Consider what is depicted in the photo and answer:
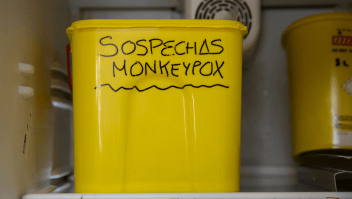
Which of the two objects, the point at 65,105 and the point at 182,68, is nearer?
the point at 182,68

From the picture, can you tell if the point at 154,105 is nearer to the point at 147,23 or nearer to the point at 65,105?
the point at 147,23

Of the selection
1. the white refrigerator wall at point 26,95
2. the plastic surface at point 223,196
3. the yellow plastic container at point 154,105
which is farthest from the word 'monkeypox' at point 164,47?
the plastic surface at point 223,196

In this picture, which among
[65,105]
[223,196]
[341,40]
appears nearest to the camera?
[223,196]

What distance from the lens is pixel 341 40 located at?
69 centimetres

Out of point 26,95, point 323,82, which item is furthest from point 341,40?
point 26,95

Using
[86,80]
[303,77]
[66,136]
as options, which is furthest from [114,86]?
[303,77]

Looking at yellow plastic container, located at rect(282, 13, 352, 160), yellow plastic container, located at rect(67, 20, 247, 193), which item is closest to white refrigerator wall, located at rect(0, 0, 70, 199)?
yellow plastic container, located at rect(67, 20, 247, 193)

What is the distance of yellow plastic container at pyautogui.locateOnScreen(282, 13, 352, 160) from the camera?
2.21 ft

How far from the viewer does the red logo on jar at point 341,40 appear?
688 mm

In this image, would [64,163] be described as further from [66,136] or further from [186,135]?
[186,135]

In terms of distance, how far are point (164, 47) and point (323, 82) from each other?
17.9 inches

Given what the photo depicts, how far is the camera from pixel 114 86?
542mm

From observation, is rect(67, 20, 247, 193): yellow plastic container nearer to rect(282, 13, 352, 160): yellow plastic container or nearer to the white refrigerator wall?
the white refrigerator wall

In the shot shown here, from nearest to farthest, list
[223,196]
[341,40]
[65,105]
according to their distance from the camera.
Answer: [223,196], [341,40], [65,105]
